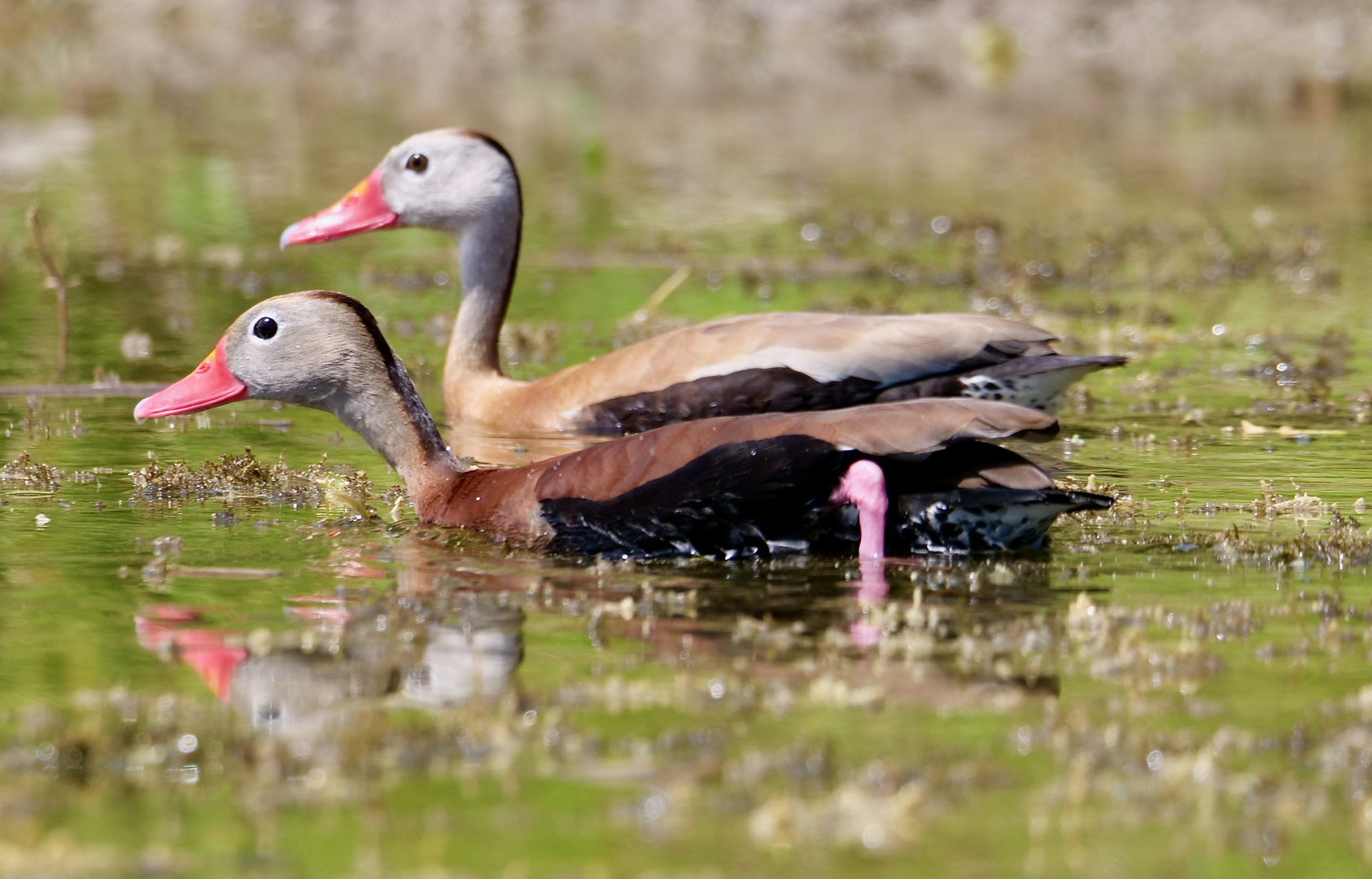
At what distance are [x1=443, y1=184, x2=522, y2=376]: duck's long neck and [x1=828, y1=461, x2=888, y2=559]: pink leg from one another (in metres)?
3.85

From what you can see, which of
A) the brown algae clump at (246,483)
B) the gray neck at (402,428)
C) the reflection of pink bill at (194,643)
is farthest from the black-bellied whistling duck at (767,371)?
the reflection of pink bill at (194,643)

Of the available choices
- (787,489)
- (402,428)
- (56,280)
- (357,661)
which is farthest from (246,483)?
(56,280)

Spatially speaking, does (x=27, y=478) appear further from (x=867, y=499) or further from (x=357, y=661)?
(x=867, y=499)

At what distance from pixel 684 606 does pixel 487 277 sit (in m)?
4.65

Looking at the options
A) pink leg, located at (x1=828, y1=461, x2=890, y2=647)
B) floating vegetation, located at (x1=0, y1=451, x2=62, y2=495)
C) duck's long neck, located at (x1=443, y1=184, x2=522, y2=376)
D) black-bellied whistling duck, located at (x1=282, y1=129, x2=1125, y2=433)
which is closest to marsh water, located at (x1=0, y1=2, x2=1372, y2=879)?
floating vegetation, located at (x1=0, y1=451, x2=62, y2=495)

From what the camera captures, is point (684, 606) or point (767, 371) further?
point (767, 371)

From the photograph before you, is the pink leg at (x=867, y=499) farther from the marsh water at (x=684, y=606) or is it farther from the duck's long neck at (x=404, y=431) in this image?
the duck's long neck at (x=404, y=431)

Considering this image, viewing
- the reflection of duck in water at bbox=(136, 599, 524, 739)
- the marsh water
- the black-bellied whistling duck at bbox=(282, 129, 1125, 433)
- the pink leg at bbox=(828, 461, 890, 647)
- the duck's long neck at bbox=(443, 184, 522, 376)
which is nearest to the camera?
the marsh water

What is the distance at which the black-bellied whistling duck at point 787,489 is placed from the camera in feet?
21.7

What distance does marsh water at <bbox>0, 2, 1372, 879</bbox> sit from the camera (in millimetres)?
4441

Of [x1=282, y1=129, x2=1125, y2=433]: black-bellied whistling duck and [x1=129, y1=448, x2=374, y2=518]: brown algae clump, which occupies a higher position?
[x1=282, y1=129, x2=1125, y2=433]: black-bellied whistling duck

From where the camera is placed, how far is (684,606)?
6.21m

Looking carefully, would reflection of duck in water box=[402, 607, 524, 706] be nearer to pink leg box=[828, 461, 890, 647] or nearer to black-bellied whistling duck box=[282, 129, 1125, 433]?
pink leg box=[828, 461, 890, 647]

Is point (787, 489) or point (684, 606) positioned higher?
point (787, 489)
